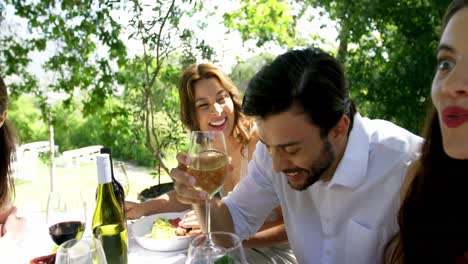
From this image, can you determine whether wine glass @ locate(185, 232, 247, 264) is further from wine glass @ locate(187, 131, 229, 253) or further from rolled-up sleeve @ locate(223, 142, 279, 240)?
rolled-up sleeve @ locate(223, 142, 279, 240)

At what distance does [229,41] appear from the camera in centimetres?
336

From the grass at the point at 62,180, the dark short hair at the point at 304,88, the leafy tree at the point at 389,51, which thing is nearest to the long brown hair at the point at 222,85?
the dark short hair at the point at 304,88

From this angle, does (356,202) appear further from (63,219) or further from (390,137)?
(63,219)

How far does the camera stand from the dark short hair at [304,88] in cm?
130

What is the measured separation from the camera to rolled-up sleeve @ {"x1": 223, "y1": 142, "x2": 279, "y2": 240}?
1660 millimetres

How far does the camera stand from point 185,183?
55.0 inches

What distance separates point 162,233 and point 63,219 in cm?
35

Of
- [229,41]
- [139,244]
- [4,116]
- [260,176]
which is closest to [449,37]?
[260,176]

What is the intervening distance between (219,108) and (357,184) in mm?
1160

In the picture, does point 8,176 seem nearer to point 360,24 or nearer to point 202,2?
point 202,2

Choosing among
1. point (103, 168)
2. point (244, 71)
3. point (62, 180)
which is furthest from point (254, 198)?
point (62, 180)

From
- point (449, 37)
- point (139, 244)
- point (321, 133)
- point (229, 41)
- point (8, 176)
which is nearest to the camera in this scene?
point (449, 37)

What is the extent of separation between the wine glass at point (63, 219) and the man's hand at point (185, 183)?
32cm

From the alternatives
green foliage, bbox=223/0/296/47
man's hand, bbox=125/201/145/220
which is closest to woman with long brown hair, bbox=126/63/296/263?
man's hand, bbox=125/201/145/220
